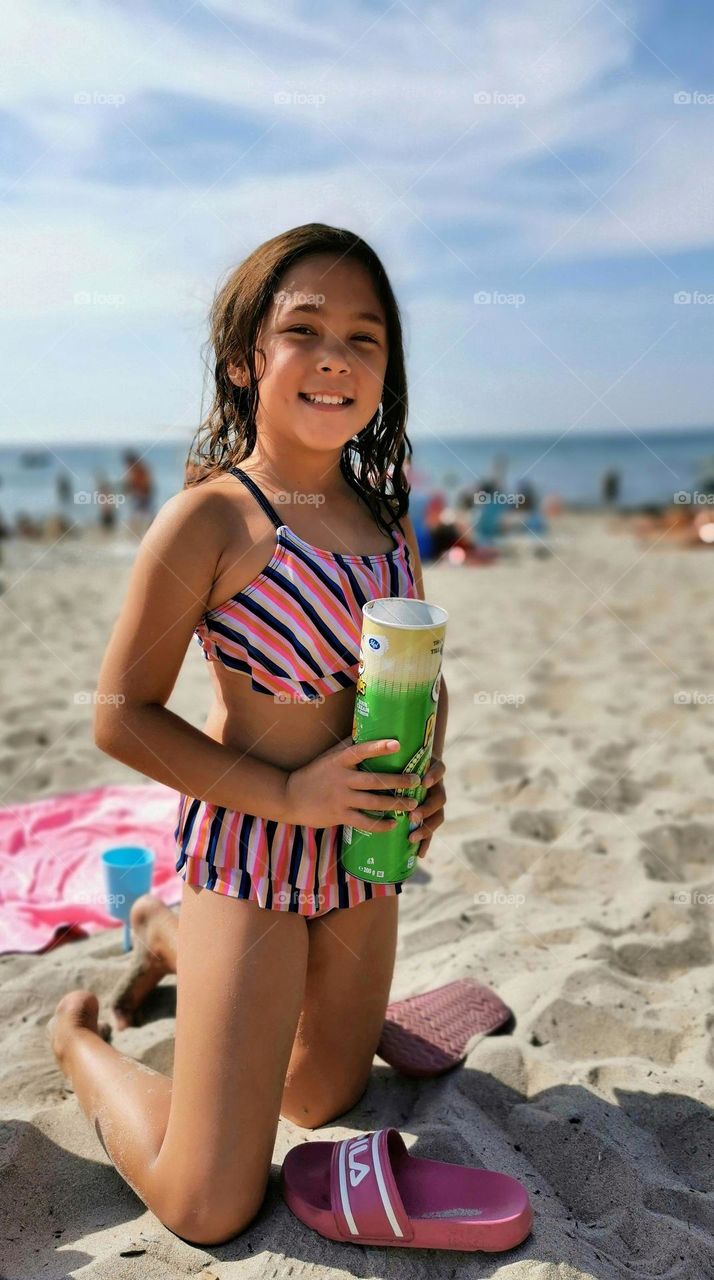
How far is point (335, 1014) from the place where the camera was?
2131 mm

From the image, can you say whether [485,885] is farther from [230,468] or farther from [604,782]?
[230,468]

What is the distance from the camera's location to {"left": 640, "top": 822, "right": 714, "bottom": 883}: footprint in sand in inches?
124

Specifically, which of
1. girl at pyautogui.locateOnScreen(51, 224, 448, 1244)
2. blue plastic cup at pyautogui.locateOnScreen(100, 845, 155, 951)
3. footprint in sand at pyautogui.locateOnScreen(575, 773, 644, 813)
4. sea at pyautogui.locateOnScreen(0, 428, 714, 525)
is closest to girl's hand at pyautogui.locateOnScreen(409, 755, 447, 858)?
girl at pyautogui.locateOnScreen(51, 224, 448, 1244)

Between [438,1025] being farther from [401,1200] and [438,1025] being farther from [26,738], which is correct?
[26,738]

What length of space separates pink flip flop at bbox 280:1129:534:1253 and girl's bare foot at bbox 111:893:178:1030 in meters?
0.79

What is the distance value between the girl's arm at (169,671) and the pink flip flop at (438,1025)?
82 centimetres

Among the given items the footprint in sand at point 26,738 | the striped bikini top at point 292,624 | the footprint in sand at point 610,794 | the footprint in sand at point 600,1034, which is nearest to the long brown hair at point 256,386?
the striped bikini top at point 292,624

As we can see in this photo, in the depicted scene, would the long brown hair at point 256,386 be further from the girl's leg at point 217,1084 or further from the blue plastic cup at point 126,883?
the blue plastic cup at point 126,883

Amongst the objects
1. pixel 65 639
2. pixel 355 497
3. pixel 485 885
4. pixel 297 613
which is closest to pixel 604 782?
pixel 485 885

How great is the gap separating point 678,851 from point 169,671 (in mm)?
2166

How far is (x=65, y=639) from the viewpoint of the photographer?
21.6ft

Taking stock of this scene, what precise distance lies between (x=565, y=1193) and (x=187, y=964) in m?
0.89

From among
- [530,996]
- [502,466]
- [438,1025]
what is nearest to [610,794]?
[530,996]

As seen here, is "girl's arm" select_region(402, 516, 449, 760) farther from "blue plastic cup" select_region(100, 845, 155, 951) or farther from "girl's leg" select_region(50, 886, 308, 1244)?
"blue plastic cup" select_region(100, 845, 155, 951)
